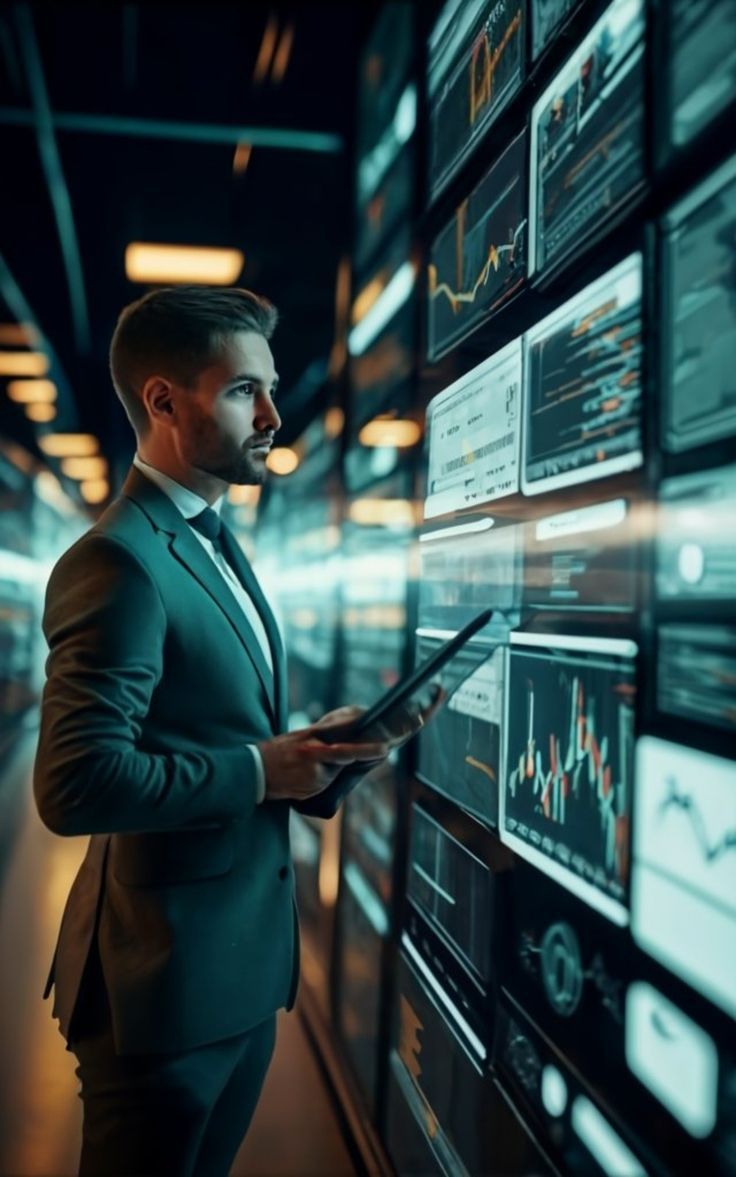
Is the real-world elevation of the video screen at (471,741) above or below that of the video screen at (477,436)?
below

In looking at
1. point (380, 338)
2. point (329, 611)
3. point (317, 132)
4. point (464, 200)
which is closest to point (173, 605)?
Result: point (464, 200)

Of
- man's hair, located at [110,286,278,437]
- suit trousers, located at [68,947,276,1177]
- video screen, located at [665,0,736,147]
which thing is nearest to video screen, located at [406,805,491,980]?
suit trousers, located at [68,947,276,1177]

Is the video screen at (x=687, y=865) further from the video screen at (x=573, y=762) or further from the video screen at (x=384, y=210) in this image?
→ the video screen at (x=384, y=210)

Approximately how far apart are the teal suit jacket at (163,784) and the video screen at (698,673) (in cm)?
53

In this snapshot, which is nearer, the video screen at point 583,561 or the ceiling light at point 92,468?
the video screen at point 583,561

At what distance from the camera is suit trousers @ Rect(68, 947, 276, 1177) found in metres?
1.27

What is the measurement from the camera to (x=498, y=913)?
1386mm

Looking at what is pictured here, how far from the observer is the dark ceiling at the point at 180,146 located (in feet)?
10.7

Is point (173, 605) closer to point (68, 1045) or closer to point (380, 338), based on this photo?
point (68, 1045)

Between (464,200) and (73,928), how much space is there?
1.31 metres

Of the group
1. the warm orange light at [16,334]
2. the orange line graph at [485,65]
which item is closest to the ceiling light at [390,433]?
the orange line graph at [485,65]

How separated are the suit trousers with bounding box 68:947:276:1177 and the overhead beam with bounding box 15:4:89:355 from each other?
3.11 metres

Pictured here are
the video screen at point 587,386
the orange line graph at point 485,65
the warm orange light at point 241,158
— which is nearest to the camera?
the video screen at point 587,386

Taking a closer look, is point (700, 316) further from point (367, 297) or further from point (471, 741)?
point (367, 297)
